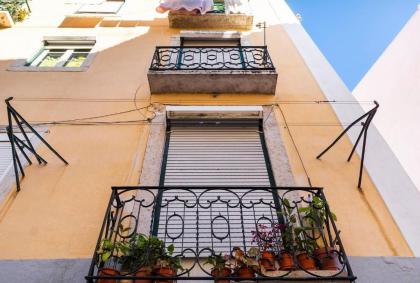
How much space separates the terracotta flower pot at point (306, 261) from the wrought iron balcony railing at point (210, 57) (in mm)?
3976

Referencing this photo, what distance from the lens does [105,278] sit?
3.16m

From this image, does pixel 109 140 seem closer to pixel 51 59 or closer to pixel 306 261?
pixel 306 261

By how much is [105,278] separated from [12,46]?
23.4 ft

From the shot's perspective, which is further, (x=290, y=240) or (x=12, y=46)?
(x=12, y=46)

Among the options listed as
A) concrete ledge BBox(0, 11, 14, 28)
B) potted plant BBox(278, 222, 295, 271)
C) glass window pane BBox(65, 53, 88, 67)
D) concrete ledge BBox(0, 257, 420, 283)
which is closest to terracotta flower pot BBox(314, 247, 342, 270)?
potted plant BBox(278, 222, 295, 271)

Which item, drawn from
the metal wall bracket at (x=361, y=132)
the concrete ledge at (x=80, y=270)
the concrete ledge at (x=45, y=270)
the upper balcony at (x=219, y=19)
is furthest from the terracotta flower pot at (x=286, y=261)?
the upper balcony at (x=219, y=19)

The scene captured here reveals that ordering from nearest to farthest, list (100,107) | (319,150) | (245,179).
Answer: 1. (245,179)
2. (319,150)
3. (100,107)

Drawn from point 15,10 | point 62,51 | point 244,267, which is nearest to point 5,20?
point 15,10

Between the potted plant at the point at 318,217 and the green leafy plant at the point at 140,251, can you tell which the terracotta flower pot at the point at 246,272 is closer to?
the potted plant at the point at 318,217

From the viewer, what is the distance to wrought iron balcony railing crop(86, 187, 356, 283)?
3350mm

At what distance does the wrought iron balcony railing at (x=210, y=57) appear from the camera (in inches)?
269

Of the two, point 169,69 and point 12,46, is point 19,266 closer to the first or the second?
point 169,69

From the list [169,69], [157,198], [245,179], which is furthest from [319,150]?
[169,69]

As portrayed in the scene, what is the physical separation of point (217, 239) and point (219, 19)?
638cm
